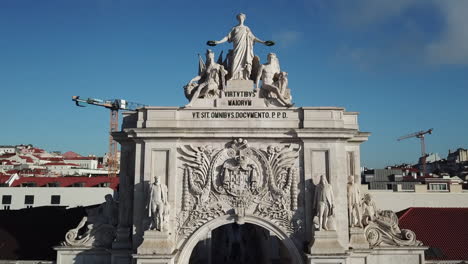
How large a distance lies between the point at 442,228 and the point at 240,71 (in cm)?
1631

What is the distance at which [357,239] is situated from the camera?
1992 centimetres

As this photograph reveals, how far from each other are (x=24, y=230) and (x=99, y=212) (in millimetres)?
6993

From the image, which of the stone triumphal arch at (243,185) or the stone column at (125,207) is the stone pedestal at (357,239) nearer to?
the stone triumphal arch at (243,185)

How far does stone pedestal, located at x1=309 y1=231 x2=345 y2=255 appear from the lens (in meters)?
18.4

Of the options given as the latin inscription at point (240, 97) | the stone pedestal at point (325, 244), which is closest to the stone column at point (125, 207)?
the latin inscription at point (240, 97)

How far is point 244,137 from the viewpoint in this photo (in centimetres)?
2000

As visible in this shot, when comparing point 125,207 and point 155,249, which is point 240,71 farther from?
point 155,249

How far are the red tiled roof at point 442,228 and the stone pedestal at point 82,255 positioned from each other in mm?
16917

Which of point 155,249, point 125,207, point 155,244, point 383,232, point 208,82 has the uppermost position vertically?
point 208,82

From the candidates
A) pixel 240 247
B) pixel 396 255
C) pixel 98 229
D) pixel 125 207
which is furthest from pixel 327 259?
pixel 240 247

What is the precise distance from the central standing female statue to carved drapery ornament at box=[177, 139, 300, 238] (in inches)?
156

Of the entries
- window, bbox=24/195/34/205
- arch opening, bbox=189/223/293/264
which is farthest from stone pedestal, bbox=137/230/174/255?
window, bbox=24/195/34/205

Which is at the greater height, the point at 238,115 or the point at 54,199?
the point at 238,115

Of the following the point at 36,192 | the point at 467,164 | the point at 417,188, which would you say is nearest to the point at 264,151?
the point at 417,188
